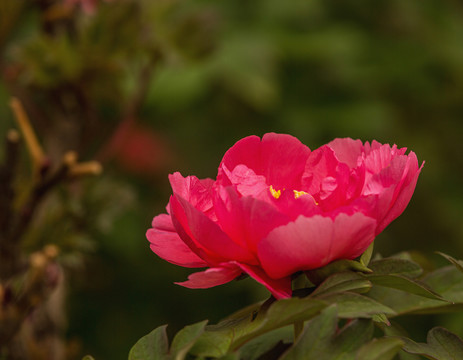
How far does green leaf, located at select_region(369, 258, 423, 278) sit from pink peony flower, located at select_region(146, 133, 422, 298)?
0.02 metres

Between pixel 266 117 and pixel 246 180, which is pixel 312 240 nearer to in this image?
pixel 246 180

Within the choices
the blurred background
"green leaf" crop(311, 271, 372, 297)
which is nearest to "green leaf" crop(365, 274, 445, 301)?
"green leaf" crop(311, 271, 372, 297)

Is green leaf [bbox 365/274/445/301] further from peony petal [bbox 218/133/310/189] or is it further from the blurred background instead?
the blurred background

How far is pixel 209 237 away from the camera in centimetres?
24

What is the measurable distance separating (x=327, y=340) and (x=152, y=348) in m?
0.07

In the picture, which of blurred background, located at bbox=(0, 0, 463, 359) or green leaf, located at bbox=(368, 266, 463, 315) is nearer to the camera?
green leaf, located at bbox=(368, 266, 463, 315)

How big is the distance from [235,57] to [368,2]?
0.45 metres

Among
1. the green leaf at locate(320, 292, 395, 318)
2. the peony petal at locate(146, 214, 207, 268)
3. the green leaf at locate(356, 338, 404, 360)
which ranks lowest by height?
the green leaf at locate(356, 338, 404, 360)

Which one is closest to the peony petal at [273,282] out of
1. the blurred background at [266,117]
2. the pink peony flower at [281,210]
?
the pink peony flower at [281,210]

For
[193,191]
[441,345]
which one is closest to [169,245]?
[193,191]

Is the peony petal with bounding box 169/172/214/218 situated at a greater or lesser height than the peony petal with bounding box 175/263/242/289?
greater

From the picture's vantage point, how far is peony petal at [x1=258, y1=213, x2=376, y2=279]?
23cm

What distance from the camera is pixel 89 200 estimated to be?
1.82ft

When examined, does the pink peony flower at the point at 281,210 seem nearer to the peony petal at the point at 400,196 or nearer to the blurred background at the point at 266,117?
the peony petal at the point at 400,196
